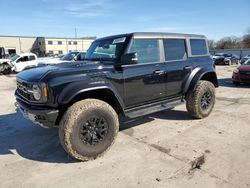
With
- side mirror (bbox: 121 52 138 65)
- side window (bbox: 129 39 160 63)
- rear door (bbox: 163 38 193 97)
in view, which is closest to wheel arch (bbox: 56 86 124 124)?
side mirror (bbox: 121 52 138 65)

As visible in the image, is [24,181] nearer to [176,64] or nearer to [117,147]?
[117,147]

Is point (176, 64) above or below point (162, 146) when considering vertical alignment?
above

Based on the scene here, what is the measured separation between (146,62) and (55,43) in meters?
65.1

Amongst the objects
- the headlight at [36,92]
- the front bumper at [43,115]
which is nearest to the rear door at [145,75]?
the front bumper at [43,115]

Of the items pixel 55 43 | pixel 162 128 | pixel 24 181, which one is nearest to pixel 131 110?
pixel 162 128

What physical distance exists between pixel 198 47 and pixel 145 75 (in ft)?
6.70

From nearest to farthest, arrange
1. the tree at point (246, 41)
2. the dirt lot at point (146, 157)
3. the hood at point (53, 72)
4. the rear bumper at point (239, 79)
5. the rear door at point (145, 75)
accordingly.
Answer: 1. the dirt lot at point (146, 157)
2. the hood at point (53, 72)
3. the rear door at point (145, 75)
4. the rear bumper at point (239, 79)
5. the tree at point (246, 41)

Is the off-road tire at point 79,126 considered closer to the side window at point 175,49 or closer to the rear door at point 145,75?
the rear door at point 145,75

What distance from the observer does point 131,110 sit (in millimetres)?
4551

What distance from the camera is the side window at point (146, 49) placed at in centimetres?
462

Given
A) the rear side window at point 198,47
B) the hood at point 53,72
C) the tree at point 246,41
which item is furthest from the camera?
the tree at point 246,41

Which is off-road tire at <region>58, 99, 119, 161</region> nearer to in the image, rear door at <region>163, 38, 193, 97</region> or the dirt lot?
the dirt lot

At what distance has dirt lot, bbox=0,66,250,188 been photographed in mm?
3311

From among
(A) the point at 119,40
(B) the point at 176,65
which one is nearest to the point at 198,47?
(B) the point at 176,65
